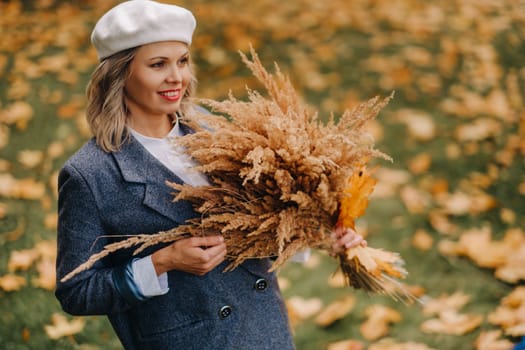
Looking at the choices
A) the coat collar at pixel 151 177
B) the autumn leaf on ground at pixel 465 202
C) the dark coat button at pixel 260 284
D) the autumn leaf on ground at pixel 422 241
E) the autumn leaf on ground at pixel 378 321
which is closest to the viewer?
the coat collar at pixel 151 177

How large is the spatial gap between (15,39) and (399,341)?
4554 mm

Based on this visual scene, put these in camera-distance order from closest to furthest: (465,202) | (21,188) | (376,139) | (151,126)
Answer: (151,126) → (465,202) → (21,188) → (376,139)

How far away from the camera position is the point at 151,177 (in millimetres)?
1618

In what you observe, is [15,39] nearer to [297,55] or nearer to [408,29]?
[297,55]

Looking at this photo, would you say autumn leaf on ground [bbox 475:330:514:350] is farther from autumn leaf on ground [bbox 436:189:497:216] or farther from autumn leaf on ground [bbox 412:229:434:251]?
autumn leaf on ground [bbox 436:189:497:216]

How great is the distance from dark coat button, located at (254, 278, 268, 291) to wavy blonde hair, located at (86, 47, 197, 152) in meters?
0.59

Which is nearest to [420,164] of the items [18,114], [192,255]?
[192,255]

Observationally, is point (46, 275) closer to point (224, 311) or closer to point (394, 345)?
point (224, 311)

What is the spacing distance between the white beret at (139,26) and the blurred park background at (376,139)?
168cm

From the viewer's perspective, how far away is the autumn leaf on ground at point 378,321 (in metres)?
2.75

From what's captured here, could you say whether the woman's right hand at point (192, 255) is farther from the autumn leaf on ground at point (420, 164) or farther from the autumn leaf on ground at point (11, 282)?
the autumn leaf on ground at point (420, 164)

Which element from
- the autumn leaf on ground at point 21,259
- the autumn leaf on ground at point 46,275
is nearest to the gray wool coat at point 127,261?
the autumn leaf on ground at point 46,275

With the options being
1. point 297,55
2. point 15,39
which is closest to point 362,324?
point 297,55

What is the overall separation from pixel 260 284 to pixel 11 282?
177 cm
